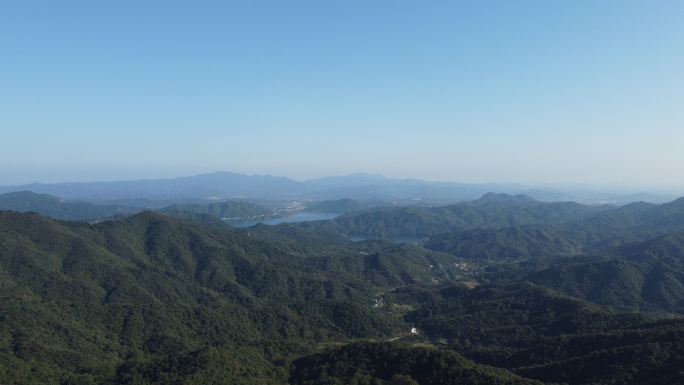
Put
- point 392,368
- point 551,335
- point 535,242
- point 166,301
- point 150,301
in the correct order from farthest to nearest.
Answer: point 535,242, point 166,301, point 150,301, point 551,335, point 392,368

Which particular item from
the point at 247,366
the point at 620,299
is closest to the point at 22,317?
the point at 247,366

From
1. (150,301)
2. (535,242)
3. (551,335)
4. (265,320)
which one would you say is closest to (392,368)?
(551,335)

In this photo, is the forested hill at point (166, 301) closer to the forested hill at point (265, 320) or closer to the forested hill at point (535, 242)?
the forested hill at point (265, 320)

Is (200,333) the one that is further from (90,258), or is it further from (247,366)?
(90,258)

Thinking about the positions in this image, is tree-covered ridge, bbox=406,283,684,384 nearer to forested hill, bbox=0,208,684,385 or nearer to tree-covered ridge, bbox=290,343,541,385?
forested hill, bbox=0,208,684,385

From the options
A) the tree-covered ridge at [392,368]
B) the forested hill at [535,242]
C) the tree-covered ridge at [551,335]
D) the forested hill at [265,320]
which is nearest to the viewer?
the tree-covered ridge at [392,368]

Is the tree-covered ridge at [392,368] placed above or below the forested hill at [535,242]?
above

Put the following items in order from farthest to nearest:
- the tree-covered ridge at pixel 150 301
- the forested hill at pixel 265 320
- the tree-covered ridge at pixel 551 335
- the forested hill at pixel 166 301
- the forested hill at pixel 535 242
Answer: the forested hill at pixel 535 242 < the tree-covered ridge at pixel 150 301 < the forested hill at pixel 166 301 < the forested hill at pixel 265 320 < the tree-covered ridge at pixel 551 335

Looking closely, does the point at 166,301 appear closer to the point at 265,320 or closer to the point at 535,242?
the point at 265,320

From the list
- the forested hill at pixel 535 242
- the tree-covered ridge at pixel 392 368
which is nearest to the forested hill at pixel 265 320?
the tree-covered ridge at pixel 392 368
